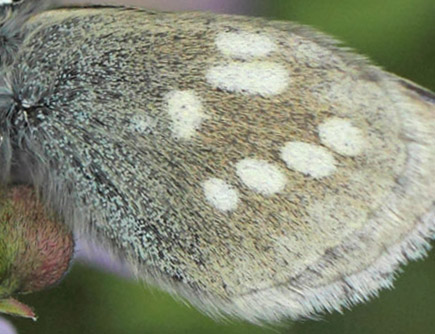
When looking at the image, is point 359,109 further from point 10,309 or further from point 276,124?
point 10,309

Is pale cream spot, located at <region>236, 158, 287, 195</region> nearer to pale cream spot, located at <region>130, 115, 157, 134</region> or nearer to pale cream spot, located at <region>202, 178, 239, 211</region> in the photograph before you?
pale cream spot, located at <region>202, 178, 239, 211</region>

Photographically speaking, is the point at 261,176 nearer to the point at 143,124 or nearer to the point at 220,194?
A: the point at 220,194

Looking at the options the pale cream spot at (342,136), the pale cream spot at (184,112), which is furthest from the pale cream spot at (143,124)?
the pale cream spot at (342,136)

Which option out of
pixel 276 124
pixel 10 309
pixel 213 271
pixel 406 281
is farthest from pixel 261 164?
pixel 406 281

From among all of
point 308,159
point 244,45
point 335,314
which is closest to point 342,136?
point 308,159

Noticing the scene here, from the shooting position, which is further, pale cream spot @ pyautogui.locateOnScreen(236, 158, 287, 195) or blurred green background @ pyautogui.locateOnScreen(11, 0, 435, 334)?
blurred green background @ pyautogui.locateOnScreen(11, 0, 435, 334)

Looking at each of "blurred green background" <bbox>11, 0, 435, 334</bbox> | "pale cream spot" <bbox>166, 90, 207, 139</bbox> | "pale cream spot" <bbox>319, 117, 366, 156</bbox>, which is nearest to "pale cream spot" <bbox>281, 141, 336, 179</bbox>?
"pale cream spot" <bbox>319, 117, 366, 156</bbox>
